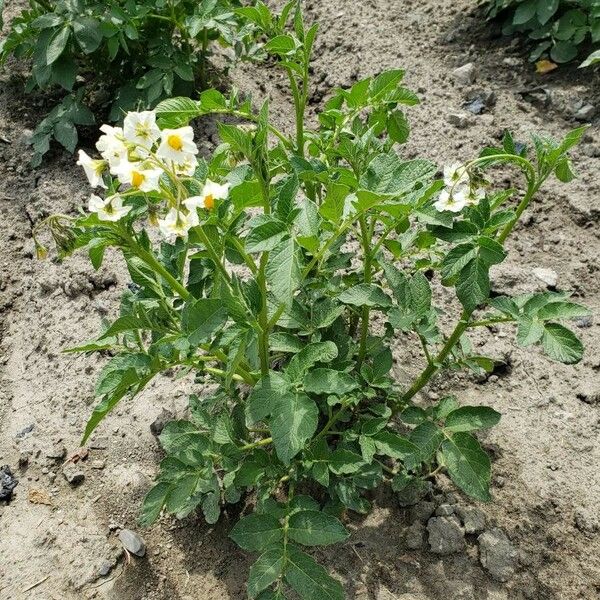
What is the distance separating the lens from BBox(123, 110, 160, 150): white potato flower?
1127mm

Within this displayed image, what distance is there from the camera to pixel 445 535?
1714mm

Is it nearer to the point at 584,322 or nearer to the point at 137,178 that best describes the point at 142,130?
the point at 137,178

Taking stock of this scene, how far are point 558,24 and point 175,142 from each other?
2531mm

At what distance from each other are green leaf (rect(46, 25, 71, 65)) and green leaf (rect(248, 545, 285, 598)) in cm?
222

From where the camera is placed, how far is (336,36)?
11.7 feet

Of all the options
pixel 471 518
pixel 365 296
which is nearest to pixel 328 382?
pixel 365 296

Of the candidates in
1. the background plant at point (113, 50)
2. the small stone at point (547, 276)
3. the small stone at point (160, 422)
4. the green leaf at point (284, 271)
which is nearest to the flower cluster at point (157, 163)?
the green leaf at point (284, 271)

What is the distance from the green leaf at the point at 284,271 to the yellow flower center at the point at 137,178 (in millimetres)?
262

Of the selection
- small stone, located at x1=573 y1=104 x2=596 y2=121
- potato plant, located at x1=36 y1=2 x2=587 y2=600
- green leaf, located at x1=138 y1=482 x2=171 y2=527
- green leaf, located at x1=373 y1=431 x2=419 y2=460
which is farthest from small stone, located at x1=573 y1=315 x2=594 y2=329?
green leaf, located at x1=138 y1=482 x2=171 y2=527

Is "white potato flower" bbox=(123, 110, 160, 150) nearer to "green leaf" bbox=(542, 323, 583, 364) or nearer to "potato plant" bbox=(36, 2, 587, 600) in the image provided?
"potato plant" bbox=(36, 2, 587, 600)

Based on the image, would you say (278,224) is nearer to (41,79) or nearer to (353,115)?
(353,115)

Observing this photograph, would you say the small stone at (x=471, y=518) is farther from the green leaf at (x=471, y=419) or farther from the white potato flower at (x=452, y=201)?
the white potato flower at (x=452, y=201)

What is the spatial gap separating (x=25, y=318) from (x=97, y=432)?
2.09 ft

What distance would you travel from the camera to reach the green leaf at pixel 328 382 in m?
1.37
